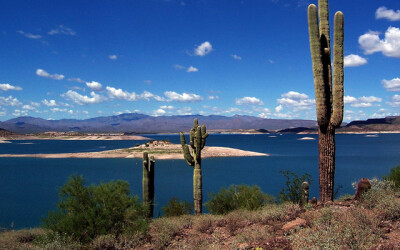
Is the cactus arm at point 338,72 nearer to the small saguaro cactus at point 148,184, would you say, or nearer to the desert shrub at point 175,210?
the desert shrub at point 175,210

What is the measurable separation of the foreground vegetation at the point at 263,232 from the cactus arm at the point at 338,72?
10.4 ft

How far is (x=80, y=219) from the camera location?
10.0m


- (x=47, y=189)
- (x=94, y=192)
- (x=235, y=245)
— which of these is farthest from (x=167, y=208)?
(x=47, y=189)

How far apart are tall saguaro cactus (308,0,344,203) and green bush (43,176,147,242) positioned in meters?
7.73

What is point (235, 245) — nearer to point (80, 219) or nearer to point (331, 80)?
point (80, 219)

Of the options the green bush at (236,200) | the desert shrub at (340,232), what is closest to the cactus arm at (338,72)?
the desert shrub at (340,232)

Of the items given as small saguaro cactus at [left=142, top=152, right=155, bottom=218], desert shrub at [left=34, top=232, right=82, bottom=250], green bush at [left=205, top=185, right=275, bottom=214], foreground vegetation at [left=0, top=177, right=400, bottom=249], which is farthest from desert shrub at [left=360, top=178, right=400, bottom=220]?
small saguaro cactus at [left=142, top=152, right=155, bottom=218]

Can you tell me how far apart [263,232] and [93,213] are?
5525 mm

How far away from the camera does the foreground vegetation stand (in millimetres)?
7156

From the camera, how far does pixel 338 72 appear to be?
12.8 m

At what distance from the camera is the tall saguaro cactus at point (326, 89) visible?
12742mm

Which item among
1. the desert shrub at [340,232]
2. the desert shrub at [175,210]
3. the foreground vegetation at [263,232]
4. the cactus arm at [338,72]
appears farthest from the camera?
the desert shrub at [175,210]

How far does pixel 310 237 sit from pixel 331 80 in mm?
8384

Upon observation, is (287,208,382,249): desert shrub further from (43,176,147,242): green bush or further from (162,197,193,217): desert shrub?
(162,197,193,217): desert shrub
